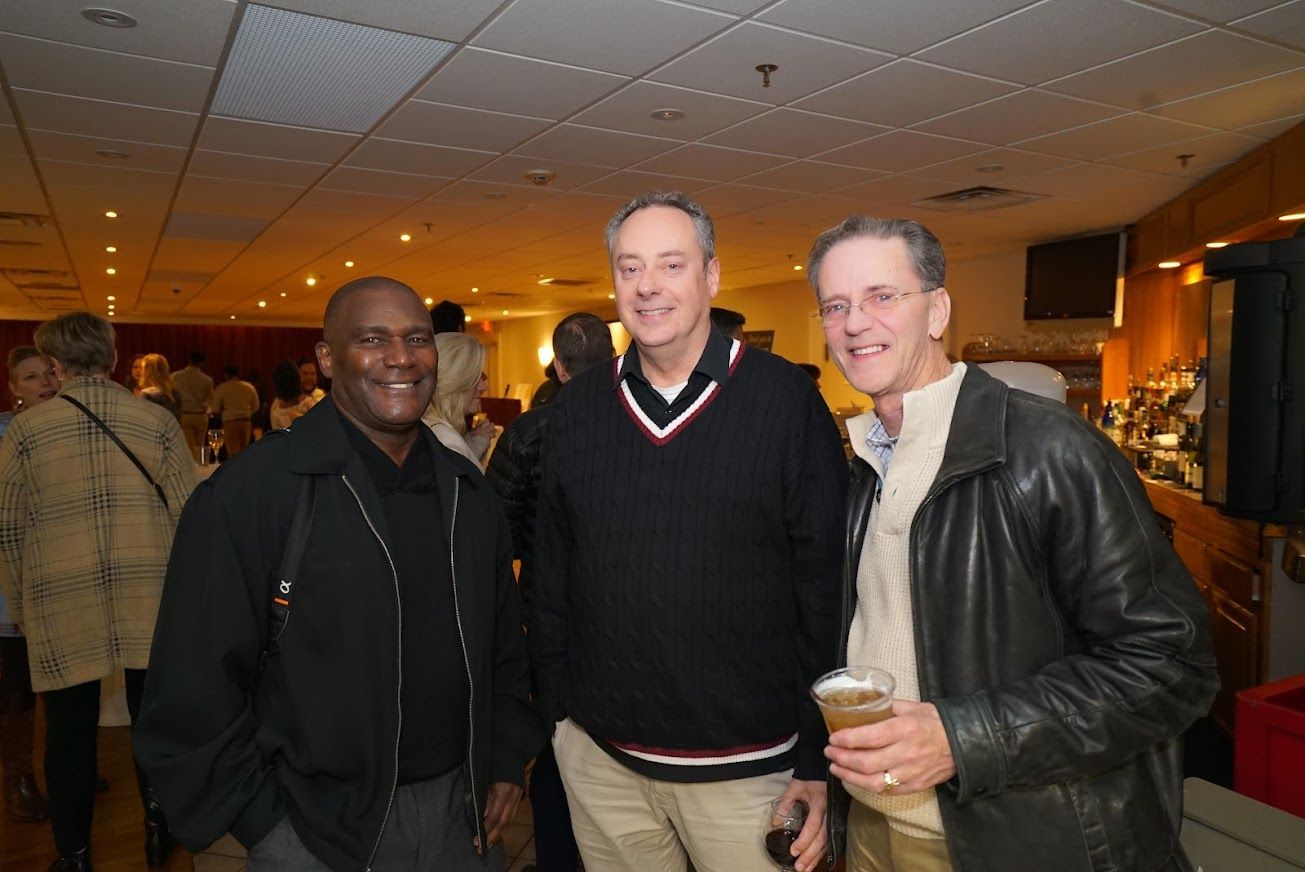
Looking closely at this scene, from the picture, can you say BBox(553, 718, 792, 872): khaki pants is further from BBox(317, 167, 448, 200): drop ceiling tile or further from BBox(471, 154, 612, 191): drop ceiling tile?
BBox(317, 167, 448, 200): drop ceiling tile

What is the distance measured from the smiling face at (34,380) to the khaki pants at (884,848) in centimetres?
386

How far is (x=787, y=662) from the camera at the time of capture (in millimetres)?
1815

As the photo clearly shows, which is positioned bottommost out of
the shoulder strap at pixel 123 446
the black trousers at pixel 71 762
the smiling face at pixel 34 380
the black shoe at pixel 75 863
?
the black shoe at pixel 75 863

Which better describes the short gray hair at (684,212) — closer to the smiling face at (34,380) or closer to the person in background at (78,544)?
the person in background at (78,544)

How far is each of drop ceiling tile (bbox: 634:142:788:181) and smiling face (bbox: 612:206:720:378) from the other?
13.5 feet

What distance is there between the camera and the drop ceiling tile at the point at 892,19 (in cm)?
363

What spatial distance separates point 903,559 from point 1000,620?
0.17m

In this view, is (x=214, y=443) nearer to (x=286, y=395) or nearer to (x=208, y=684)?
(x=286, y=395)

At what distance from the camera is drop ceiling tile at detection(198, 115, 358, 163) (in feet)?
17.7

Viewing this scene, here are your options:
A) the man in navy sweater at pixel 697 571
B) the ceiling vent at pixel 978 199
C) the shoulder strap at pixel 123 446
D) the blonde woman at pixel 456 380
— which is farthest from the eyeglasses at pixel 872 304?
the ceiling vent at pixel 978 199

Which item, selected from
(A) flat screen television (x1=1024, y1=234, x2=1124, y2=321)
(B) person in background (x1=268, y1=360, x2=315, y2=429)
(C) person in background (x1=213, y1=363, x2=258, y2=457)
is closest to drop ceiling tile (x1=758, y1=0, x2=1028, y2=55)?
(A) flat screen television (x1=1024, y1=234, x2=1124, y2=321)

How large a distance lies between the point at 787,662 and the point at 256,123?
4.95 meters

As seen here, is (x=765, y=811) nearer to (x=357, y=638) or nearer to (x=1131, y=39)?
(x=357, y=638)

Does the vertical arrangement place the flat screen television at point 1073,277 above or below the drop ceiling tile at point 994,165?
below
